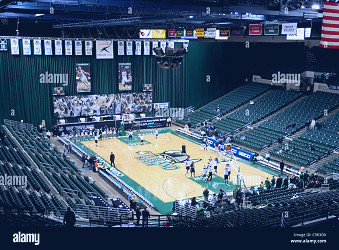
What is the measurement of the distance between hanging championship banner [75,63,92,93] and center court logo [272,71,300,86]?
1965 centimetres

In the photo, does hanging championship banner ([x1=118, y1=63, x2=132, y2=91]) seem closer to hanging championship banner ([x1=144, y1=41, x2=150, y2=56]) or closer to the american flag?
hanging championship banner ([x1=144, y1=41, x2=150, y2=56])

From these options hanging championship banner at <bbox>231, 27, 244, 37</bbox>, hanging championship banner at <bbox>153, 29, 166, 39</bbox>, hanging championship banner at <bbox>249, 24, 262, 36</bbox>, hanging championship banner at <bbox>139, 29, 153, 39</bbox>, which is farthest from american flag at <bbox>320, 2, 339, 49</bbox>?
hanging championship banner at <bbox>139, 29, 153, 39</bbox>

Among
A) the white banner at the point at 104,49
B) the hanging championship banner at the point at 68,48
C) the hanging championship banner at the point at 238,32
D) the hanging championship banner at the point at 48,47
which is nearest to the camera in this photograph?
the hanging championship banner at the point at 238,32

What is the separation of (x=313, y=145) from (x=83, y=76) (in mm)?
22378

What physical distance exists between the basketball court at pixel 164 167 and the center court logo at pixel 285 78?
11.9 m

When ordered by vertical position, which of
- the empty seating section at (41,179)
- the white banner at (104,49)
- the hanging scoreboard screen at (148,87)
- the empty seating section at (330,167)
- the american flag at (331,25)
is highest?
the american flag at (331,25)

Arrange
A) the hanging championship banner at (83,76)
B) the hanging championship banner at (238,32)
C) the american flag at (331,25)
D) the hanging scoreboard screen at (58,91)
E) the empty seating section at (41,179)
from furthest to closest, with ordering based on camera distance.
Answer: the hanging championship banner at (83,76)
the hanging scoreboard screen at (58,91)
the hanging championship banner at (238,32)
the empty seating section at (41,179)
the american flag at (331,25)

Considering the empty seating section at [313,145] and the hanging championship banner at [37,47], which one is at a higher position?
the hanging championship banner at [37,47]

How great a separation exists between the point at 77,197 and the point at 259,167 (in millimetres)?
14673

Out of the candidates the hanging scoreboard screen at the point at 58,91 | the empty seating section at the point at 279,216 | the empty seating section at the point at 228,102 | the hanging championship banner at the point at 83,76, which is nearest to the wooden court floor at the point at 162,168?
the empty seating section at the point at 228,102

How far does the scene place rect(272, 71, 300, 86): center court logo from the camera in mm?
37156

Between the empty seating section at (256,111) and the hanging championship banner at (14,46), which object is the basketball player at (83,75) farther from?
the empty seating section at (256,111)

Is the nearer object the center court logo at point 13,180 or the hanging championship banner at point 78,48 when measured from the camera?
the center court logo at point 13,180

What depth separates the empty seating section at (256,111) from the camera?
3569 centimetres
